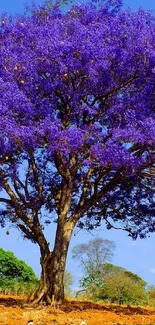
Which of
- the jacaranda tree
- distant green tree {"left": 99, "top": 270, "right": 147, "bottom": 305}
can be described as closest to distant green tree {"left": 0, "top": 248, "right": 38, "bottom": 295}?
distant green tree {"left": 99, "top": 270, "right": 147, "bottom": 305}

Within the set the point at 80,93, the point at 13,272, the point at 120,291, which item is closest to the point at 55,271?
the point at 80,93

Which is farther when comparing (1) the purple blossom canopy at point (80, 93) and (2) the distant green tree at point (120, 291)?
(2) the distant green tree at point (120, 291)

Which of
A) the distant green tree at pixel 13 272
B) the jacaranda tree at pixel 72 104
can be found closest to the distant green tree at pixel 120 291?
the distant green tree at pixel 13 272

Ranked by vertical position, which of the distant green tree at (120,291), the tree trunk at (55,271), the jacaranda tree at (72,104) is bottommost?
the tree trunk at (55,271)

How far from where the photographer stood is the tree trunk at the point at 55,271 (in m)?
13.6

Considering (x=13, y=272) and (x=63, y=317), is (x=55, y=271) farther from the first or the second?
(x=13, y=272)

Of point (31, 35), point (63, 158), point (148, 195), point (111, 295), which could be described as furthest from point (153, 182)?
point (111, 295)

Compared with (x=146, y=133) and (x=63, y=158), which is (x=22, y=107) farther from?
(x=146, y=133)

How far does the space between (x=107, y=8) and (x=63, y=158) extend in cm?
460

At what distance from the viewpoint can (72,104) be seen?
44.0 ft

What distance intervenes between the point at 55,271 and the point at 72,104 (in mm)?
4286

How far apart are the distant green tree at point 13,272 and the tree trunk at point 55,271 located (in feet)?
27.2

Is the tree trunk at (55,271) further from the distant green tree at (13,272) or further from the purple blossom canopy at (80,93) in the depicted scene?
the distant green tree at (13,272)

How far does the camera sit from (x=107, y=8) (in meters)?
15.1
